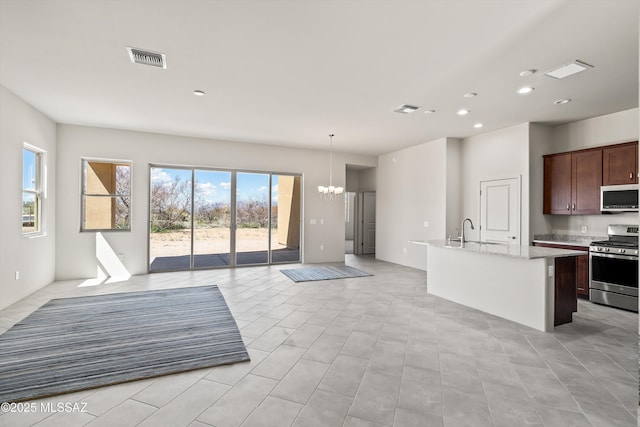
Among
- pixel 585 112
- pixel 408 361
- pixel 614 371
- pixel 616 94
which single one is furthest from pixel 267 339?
pixel 585 112

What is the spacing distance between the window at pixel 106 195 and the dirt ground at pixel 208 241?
729 millimetres

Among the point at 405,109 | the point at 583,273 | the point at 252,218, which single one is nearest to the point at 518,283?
the point at 583,273

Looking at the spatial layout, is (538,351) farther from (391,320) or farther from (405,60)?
(405,60)

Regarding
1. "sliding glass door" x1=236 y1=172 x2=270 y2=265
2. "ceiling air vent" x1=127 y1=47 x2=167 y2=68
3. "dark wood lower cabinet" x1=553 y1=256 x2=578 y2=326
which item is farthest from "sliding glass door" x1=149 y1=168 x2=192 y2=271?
"dark wood lower cabinet" x1=553 y1=256 x2=578 y2=326

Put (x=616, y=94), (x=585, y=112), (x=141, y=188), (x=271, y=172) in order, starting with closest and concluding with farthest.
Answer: (x=616, y=94) < (x=585, y=112) < (x=141, y=188) < (x=271, y=172)

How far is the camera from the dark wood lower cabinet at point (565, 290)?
3.69m

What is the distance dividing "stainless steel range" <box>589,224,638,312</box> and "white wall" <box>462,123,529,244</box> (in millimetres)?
1097

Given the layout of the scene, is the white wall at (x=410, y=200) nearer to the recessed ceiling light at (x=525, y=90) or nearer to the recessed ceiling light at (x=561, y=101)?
the recessed ceiling light at (x=561, y=101)

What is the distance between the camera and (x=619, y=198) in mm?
4688

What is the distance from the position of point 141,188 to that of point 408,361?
19.9 feet

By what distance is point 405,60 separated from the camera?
10.9 ft

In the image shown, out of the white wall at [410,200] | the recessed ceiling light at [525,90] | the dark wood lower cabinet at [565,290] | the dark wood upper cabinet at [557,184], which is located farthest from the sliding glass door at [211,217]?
the dark wood upper cabinet at [557,184]

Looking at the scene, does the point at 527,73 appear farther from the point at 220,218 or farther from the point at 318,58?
the point at 220,218

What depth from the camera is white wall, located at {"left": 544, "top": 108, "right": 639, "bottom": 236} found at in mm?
4816
